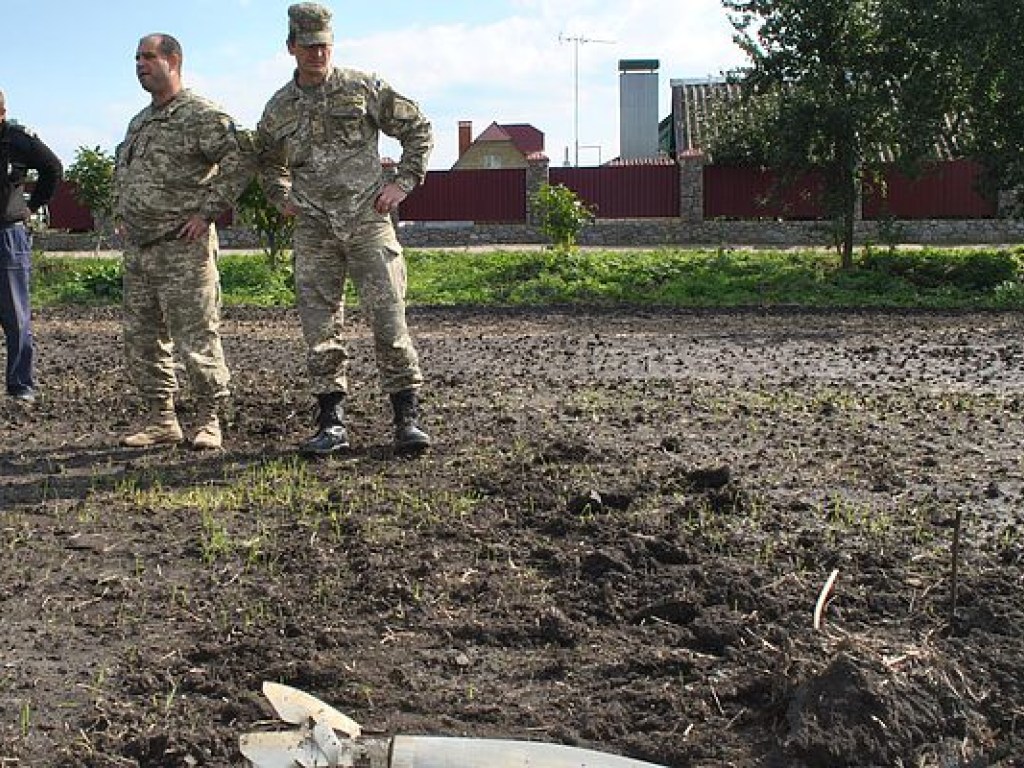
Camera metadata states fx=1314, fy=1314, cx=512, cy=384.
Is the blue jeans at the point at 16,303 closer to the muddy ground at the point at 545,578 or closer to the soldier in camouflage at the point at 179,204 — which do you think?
the muddy ground at the point at 545,578

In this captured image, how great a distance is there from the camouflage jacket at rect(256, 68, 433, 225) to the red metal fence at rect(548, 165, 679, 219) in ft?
84.8

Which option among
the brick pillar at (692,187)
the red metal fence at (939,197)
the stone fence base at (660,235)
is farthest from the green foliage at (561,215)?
the red metal fence at (939,197)

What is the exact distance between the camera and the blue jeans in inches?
317

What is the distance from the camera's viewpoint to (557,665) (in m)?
3.61

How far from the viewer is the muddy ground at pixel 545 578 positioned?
324 cm

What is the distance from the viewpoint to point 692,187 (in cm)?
3120

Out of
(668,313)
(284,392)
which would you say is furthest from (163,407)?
(668,313)

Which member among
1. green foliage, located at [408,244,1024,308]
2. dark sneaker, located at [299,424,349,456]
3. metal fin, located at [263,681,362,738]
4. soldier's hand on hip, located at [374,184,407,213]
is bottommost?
metal fin, located at [263,681,362,738]

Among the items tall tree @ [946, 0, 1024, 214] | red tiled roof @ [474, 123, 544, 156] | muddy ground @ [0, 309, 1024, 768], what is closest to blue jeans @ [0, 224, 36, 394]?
muddy ground @ [0, 309, 1024, 768]

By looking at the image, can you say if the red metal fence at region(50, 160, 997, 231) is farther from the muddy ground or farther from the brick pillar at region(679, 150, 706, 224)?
the muddy ground

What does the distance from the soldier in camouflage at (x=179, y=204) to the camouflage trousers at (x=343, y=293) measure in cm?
49

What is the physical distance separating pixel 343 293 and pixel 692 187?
25.6 meters

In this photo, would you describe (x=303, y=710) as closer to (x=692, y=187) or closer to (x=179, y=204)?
(x=179, y=204)

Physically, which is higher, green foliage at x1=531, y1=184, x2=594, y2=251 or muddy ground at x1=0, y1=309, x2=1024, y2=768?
green foliage at x1=531, y1=184, x2=594, y2=251
